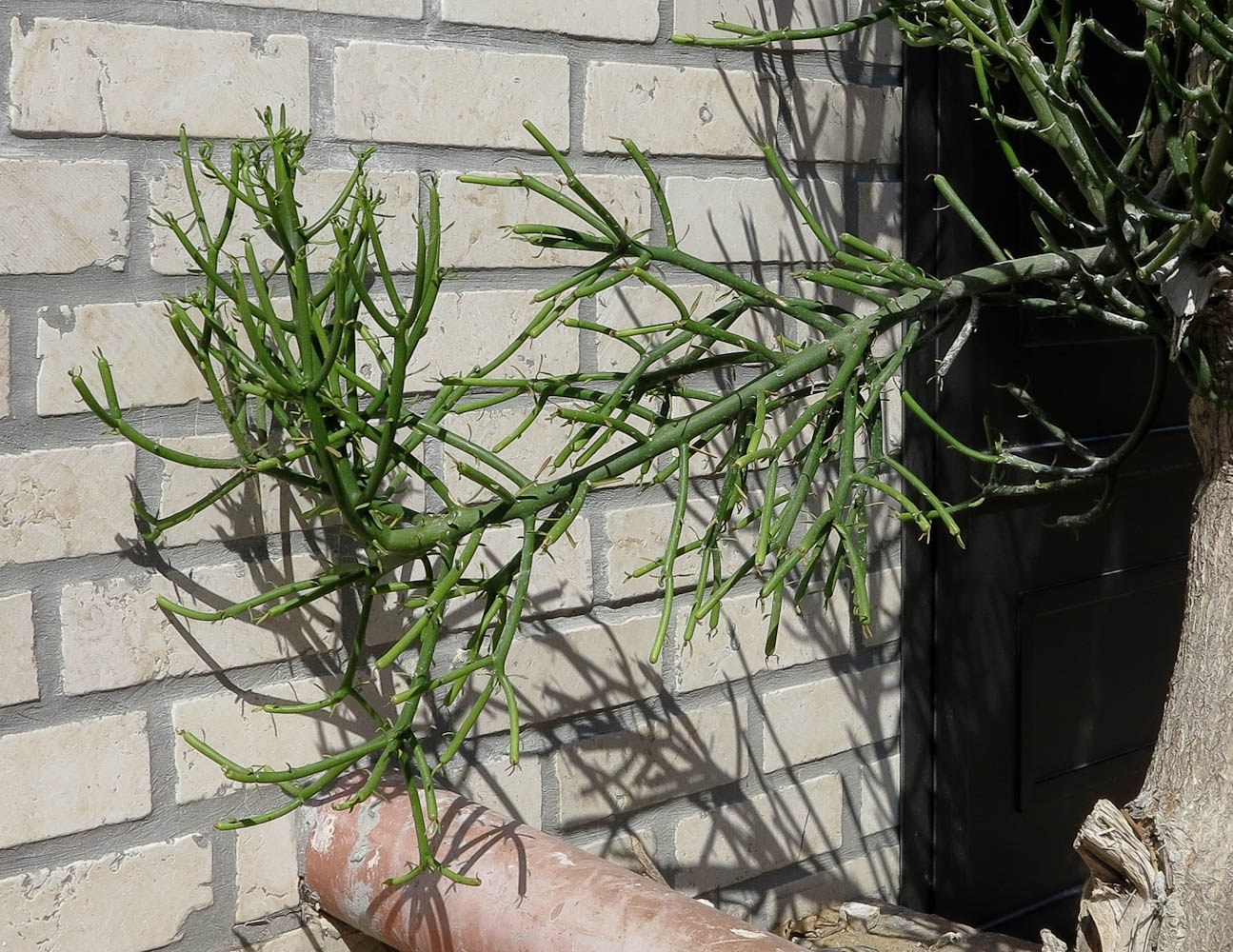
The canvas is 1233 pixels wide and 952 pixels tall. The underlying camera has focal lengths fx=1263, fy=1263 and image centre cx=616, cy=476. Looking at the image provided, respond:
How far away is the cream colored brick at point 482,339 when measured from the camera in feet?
3.56

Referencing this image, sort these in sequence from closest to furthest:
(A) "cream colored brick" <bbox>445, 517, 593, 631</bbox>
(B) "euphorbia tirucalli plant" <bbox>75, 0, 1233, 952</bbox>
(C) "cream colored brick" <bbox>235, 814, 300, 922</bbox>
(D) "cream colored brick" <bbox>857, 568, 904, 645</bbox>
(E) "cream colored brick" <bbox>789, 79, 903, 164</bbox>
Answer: (B) "euphorbia tirucalli plant" <bbox>75, 0, 1233, 952</bbox> → (C) "cream colored brick" <bbox>235, 814, 300, 922</bbox> → (A) "cream colored brick" <bbox>445, 517, 593, 631</bbox> → (E) "cream colored brick" <bbox>789, 79, 903, 164</bbox> → (D) "cream colored brick" <bbox>857, 568, 904, 645</bbox>

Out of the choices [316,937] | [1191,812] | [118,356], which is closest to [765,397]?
[1191,812]

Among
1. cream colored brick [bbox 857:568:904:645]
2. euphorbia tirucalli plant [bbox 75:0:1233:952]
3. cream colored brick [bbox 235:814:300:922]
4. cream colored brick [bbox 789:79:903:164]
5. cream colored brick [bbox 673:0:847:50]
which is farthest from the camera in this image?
cream colored brick [bbox 857:568:904:645]

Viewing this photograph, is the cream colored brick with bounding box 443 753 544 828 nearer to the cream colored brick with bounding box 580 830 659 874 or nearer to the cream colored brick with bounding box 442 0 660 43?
the cream colored brick with bounding box 580 830 659 874

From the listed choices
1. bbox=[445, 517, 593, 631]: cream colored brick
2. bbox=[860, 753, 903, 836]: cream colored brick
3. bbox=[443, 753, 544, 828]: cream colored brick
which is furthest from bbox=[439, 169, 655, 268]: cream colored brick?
bbox=[860, 753, 903, 836]: cream colored brick

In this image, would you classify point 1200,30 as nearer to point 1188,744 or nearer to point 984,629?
point 1188,744

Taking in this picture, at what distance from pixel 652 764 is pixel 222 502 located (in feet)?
1.71

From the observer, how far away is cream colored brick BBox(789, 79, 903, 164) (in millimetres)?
1327

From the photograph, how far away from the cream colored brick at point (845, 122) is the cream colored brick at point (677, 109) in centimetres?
4

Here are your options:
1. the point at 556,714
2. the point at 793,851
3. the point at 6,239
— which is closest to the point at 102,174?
the point at 6,239

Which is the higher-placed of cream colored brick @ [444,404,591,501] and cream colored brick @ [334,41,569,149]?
cream colored brick @ [334,41,569,149]

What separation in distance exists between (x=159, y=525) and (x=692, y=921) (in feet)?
1.54

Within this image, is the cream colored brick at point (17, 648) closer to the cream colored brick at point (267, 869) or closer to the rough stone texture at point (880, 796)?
the cream colored brick at point (267, 869)

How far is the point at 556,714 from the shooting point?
1.19 meters
